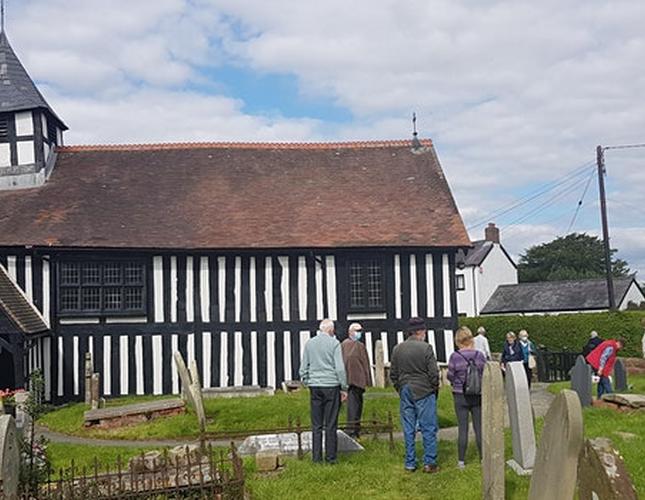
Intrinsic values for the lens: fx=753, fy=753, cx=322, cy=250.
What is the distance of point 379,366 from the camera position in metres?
17.8

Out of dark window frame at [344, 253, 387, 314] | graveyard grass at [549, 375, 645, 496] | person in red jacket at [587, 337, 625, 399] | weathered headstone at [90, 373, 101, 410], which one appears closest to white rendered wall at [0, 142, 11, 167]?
weathered headstone at [90, 373, 101, 410]

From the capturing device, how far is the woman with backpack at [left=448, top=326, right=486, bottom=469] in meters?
8.55

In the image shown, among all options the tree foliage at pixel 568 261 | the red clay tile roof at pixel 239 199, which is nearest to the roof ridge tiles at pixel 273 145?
the red clay tile roof at pixel 239 199

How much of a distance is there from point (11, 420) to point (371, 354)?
1319cm

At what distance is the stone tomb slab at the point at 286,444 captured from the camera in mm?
9625

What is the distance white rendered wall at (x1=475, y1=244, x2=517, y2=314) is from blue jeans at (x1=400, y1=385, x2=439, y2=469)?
143 feet

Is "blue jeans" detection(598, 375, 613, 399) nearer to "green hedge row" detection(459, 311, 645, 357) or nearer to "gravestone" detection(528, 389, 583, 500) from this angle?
"gravestone" detection(528, 389, 583, 500)

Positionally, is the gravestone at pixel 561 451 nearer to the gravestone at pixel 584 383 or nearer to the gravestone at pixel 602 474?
the gravestone at pixel 602 474

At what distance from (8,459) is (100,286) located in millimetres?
12234

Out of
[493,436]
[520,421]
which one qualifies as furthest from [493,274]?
[493,436]

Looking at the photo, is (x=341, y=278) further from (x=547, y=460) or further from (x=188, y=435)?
(x=547, y=460)

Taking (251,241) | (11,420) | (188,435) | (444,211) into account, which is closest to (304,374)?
(11,420)

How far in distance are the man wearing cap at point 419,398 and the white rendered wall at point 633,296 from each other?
131 ft

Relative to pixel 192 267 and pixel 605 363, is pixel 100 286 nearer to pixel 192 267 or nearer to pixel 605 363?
pixel 192 267
